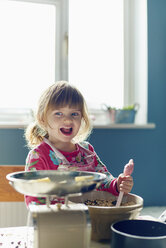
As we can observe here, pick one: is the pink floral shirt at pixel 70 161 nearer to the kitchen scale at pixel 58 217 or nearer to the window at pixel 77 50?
the kitchen scale at pixel 58 217

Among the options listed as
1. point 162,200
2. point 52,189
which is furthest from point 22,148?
point 52,189

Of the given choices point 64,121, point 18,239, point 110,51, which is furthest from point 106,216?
point 110,51

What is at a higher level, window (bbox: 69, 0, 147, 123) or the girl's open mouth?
window (bbox: 69, 0, 147, 123)

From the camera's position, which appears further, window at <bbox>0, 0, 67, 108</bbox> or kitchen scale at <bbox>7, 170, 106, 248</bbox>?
window at <bbox>0, 0, 67, 108</bbox>

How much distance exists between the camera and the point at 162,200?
2943 millimetres

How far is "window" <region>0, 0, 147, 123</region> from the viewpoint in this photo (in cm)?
283

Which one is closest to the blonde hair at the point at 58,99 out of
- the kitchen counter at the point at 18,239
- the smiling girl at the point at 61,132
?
the smiling girl at the point at 61,132

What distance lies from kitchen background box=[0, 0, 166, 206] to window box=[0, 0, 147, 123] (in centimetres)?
7

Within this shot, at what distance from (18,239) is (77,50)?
2.28 metres

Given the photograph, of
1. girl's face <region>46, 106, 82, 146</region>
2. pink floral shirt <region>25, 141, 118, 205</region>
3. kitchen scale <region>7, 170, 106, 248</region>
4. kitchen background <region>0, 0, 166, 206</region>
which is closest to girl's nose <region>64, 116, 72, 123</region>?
girl's face <region>46, 106, 82, 146</region>

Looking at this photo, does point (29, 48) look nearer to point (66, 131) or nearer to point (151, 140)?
point (151, 140)

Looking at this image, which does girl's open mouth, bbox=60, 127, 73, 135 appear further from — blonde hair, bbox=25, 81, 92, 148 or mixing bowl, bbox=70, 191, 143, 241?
mixing bowl, bbox=70, 191, 143, 241

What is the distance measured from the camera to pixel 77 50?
301cm

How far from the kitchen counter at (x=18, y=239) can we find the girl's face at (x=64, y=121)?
1.31 ft
